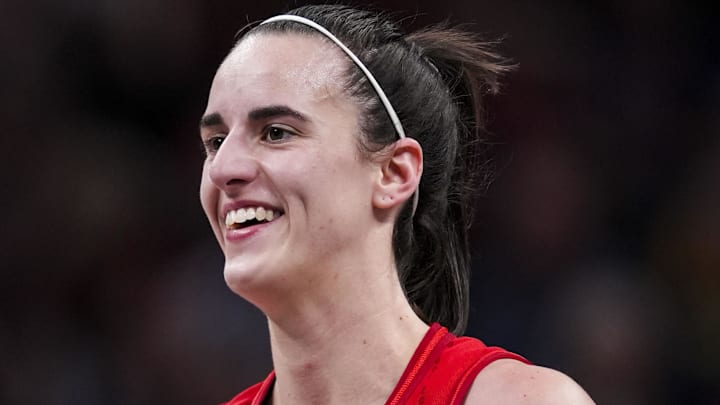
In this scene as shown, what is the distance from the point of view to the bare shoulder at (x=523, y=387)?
6.95ft

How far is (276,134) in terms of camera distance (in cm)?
233

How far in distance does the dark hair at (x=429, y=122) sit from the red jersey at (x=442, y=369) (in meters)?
0.26

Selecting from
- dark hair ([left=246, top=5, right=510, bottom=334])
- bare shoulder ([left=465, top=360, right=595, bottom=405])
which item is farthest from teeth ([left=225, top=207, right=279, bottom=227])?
bare shoulder ([left=465, top=360, right=595, bottom=405])

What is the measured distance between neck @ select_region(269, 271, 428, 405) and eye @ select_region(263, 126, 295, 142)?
348 mm

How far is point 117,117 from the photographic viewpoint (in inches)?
176

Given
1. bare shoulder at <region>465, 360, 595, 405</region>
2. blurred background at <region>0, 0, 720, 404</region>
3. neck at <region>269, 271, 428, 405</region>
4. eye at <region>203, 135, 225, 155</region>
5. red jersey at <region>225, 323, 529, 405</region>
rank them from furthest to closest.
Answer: blurred background at <region>0, 0, 720, 404</region>
eye at <region>203, 135, 225, 155</region>
neck at <region>269, 271, 428, 405</region>
red jersey at <region>225, 323, 529, 405</region>
bare shoulder at <region>465, 360, 595, 405</region>

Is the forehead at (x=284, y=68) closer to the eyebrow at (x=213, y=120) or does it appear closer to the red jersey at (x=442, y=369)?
the eyebrow at (x=213, y=120)

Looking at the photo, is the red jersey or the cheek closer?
the red jersey

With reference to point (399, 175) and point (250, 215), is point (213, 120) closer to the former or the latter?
point (250, 215)

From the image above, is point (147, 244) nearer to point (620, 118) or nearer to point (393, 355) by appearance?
point (620, 118)

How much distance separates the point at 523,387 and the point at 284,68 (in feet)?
2.79

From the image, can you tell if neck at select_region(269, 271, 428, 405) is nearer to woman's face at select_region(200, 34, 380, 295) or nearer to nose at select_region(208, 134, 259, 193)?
woman's face at select_region(200, 34, 380, 295)

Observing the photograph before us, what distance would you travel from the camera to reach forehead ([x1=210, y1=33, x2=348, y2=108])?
236 centimetres

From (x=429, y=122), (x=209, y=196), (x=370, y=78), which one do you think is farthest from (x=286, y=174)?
(x=429, y=122)
